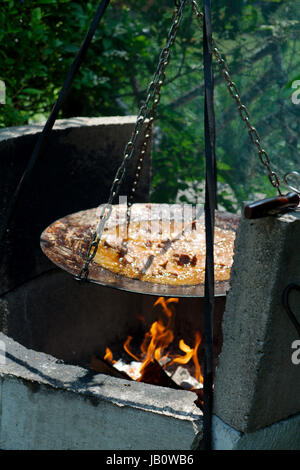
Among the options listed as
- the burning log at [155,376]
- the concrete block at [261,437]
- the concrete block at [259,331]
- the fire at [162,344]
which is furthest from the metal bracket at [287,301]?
the fire at [162,344]

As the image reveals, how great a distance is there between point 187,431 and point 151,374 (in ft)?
3.38

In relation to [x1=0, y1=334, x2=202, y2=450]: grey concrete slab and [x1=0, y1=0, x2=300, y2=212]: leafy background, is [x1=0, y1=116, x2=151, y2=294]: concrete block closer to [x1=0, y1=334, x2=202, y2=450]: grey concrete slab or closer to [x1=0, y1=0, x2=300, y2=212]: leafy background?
[x1=0, y1=334, x2=202, y2=450]: grey concrete slab

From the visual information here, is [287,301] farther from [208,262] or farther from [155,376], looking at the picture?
[155,376]

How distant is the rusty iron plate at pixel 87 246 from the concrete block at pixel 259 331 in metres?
0.58

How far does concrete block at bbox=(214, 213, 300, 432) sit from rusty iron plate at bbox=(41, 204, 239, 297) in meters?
0.58

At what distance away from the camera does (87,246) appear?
10.1 ft

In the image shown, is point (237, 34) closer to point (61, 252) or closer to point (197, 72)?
point (197, 72)

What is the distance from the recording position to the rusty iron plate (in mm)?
2586

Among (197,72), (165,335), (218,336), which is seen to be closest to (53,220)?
(165,335)

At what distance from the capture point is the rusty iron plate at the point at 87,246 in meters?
2.59

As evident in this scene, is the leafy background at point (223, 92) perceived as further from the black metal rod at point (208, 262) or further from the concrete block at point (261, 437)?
the concrete block at point (261, 437)

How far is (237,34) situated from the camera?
609cm

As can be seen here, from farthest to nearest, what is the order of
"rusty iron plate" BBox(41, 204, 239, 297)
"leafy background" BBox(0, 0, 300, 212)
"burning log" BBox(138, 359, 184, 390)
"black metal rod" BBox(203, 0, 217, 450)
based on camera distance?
"leafy background" BBox(0, 0, 300, 212)
"burning log" BBox(138, 359, 184, 390)
"rusty iron plate" BBox(41, 204, 239, 297)
"black metal rod" BBox(203, 0, 217, 450)

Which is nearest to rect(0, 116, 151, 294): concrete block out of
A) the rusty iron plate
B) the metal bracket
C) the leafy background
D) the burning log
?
the rusty iron plate
